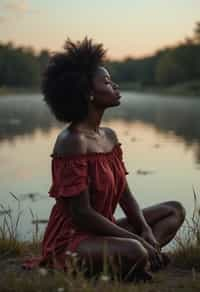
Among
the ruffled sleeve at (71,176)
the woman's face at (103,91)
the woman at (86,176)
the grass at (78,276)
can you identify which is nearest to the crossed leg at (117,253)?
the woman at (86,176)

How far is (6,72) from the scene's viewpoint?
3322 inches

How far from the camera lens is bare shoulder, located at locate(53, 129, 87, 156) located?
11.3 feet

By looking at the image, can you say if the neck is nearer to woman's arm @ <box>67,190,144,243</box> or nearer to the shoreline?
woman's arm @ <box>67,190,144,243</box>

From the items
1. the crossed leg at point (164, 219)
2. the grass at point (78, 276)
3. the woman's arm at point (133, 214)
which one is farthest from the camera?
the crossed leg at point (164, 219)

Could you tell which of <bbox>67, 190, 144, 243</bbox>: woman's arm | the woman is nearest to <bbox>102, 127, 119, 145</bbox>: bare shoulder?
the woman

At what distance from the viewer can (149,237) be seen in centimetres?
377

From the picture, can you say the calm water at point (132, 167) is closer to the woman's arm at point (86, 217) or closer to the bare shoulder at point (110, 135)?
the bare shoulder at point (110, 135)

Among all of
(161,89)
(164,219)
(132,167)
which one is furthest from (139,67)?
(164,219)

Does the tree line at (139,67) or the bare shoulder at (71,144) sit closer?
the bare shoulder at (71,144)

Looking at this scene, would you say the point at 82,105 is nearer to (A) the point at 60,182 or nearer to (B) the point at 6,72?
(A) the point at 60,182

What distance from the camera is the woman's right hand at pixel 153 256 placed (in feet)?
11.6

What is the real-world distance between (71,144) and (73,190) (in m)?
0.25

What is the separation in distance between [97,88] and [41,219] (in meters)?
3.42

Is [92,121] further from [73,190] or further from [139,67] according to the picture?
[139,67]
